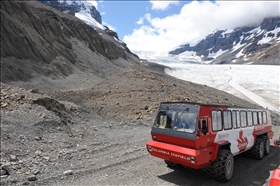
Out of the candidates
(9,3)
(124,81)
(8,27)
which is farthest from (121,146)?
(9,3)

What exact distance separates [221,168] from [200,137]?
133 cm

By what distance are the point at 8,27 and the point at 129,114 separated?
23.4 metres

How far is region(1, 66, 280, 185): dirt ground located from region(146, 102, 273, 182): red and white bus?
0.81 meters

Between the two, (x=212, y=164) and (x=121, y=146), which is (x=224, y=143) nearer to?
(x=212, y=164)

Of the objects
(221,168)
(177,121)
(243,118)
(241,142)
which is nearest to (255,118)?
(243,118)

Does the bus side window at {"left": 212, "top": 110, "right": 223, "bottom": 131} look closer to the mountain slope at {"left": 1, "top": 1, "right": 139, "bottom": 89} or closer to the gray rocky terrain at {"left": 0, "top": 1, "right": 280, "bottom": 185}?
the gray rocky terrain at {"left": 0, "top": 1, "right": 280, "bottom": 185}

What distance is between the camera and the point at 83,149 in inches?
437

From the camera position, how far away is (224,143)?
8.03 m

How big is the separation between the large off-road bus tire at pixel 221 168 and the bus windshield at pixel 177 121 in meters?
1.35

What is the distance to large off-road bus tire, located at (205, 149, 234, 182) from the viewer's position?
24.9 ft

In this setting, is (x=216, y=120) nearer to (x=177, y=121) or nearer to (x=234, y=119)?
(x=177, y=121)

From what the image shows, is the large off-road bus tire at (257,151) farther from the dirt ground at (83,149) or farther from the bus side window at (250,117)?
the bus side window at (250,117)

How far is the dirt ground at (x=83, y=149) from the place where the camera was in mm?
8117

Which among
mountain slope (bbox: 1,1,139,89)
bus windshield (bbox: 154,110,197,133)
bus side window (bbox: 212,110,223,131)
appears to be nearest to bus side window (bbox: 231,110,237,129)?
bus side window (bbox: 212,110,223,131)
